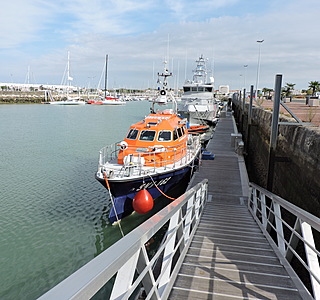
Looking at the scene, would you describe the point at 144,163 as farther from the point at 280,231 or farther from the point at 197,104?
the point at 197,104

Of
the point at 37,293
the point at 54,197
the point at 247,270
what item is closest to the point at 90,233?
the point at 37,293

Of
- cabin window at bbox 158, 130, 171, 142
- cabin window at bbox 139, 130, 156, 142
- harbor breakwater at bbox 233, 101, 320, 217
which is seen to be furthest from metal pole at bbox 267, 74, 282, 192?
cabin window at bbox 139, 130, 156, 142

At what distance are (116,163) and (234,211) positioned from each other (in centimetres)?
548

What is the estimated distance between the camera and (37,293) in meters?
6.51

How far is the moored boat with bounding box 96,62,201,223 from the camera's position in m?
9.37

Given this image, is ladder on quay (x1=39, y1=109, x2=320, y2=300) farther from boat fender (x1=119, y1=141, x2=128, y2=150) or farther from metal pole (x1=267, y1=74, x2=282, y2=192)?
boat fender (x1=119, y1=141, x2=128, y2=150)

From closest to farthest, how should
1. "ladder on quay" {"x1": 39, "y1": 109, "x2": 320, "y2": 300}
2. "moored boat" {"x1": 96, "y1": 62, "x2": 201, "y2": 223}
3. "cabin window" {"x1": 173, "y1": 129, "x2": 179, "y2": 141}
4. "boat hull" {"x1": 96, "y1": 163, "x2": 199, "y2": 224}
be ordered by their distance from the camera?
"ladder on quay" {"x1": 39, "y1": 109, "x2": 320, "y2": 300} → "boat hull" {"x1": 96, "y1": 163, "x2": 199, "y2": 224} → "moored boat" {"x1": 96, "y1": 62, "x2": 201, "y2": 223} → "cabin window" {"x1": 173, "y1": 129, "x2": 179, "y2": 141}

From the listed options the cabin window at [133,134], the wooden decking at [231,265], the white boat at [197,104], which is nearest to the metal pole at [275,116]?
the wooden decking at [231,265]

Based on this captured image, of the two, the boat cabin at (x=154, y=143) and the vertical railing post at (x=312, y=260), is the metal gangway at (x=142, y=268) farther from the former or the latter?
the boat cabin at (x=154, y=143)

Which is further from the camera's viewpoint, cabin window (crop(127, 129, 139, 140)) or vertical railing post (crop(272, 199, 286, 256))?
cabin window (crop(127, 129, 139, 140))

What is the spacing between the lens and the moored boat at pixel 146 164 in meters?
9.37

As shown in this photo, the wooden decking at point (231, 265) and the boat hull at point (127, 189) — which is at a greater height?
the wooden decking at point (231, 265)

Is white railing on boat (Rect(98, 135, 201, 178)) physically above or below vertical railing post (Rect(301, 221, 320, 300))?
below

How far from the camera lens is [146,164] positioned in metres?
10.1
